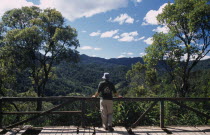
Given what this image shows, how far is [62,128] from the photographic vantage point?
6469 millimetres

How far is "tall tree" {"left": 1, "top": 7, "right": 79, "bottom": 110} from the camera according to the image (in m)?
22.5

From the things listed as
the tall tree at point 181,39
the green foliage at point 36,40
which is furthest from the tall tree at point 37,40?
the tall tree at point 181,39

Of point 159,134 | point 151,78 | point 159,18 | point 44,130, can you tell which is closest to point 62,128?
point 44,130

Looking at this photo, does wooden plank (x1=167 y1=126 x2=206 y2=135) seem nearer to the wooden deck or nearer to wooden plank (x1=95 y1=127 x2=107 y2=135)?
the wooden deck

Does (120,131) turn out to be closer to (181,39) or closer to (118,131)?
(118,131)

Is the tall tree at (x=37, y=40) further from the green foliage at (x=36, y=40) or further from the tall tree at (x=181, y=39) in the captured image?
the tall tree at (x=181, y=39)

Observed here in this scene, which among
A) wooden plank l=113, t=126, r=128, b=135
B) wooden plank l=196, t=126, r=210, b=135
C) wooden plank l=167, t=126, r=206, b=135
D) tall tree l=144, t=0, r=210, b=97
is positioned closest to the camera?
wooden plank l=113, t=126, r=128, b=135

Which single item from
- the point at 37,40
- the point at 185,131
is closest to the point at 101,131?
the point at 185,131

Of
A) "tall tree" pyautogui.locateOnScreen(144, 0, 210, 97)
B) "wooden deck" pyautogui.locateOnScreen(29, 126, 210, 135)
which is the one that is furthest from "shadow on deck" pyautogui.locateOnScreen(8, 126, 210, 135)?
"tall tree" pyautogui.locateOnScreen(144, 0, 210, 97)

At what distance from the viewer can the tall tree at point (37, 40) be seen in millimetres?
22531

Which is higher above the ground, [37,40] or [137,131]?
[37,40]

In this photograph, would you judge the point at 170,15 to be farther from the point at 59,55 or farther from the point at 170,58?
the point at 59,55

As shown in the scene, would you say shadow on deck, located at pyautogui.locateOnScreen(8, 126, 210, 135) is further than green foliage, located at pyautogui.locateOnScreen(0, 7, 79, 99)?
Result: No

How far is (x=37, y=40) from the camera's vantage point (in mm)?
22906
